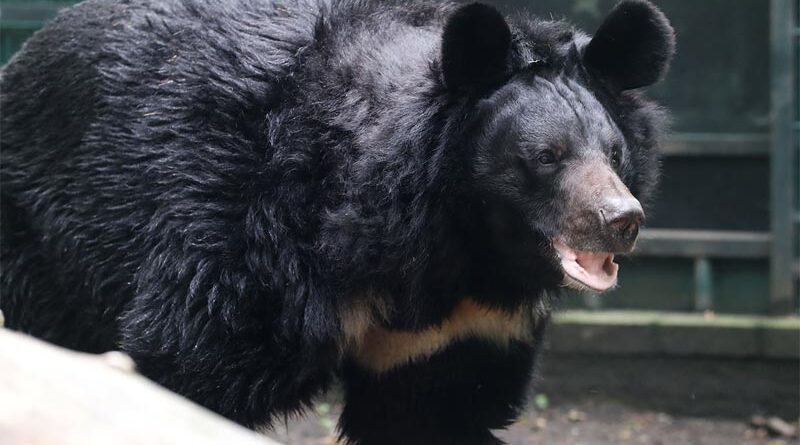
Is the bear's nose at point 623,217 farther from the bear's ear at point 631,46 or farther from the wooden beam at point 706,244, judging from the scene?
the wooden beam at point 706,244

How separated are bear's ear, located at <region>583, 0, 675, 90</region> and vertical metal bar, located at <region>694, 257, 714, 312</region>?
136 inches

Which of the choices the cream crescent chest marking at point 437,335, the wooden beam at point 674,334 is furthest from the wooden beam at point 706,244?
the cream crescent chest marking at point 437,335

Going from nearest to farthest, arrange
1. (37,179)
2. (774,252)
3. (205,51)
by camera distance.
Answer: (205,51) → (37,179) → (774,252)

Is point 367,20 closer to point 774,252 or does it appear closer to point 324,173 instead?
point 324,173

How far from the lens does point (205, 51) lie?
5.01 m

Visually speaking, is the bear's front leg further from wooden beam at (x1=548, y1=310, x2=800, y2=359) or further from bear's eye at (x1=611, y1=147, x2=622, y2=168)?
wooden beam at (x1=548, y1=310, x2=800, y2=359)

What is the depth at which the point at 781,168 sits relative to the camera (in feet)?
26.1

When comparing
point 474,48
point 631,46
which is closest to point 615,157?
point 631,46

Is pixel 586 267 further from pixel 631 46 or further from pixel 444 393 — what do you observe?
pixel 444 393

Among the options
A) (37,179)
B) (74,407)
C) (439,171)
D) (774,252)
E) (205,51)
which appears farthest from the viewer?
(774,252)

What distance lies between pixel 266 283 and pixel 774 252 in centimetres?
427

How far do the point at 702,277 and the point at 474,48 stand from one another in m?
4.02

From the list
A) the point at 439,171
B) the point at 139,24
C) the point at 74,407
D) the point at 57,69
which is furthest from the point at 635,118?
the point at 74,407

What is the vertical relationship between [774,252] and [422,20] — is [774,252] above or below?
below
